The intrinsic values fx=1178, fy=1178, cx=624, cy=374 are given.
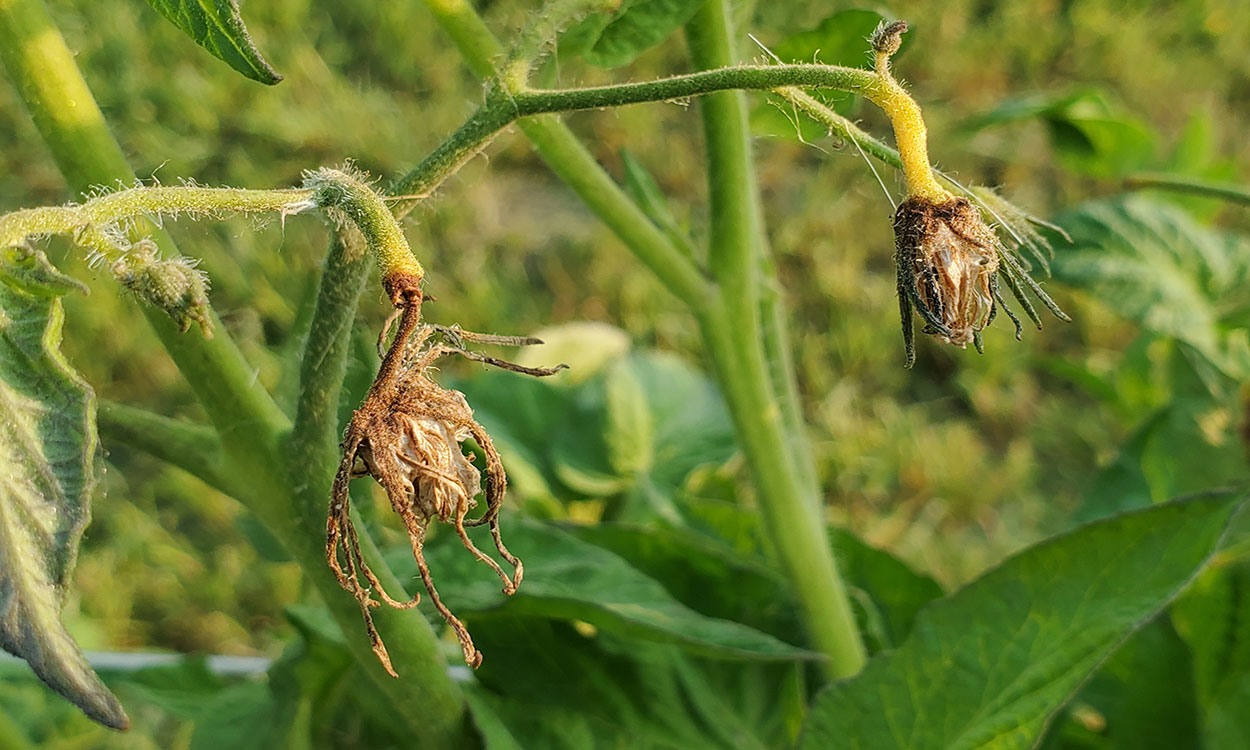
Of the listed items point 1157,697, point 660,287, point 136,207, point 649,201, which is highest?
point 660,287

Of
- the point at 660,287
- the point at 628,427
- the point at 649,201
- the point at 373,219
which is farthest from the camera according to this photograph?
the point at 660,287

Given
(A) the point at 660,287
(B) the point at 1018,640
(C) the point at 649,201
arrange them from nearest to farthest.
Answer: (B) the point at 1018,640 → (C) the point at 649,201 → (A) the point at 660,287

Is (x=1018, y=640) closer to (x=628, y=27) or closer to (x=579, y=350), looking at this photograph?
(x=628, y=27)

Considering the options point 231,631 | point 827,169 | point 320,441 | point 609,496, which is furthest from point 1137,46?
point 320,441

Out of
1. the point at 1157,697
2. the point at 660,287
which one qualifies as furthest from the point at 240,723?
the point at 660,287

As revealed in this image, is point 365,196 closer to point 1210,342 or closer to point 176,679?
point 176,679

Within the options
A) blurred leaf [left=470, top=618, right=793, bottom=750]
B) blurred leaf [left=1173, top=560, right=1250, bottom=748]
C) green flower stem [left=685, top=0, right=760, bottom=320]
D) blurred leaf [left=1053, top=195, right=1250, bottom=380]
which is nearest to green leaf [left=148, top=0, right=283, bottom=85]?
green flower stem [left=685, top=0, right=760, bottom=320]

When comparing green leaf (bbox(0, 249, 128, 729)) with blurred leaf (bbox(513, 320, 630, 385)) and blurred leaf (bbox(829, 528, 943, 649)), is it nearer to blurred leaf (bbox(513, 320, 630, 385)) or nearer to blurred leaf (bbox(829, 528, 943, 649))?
blurred leaf (bbox(829, 528, 943, 649))

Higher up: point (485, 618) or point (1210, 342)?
point (1210, 342)
